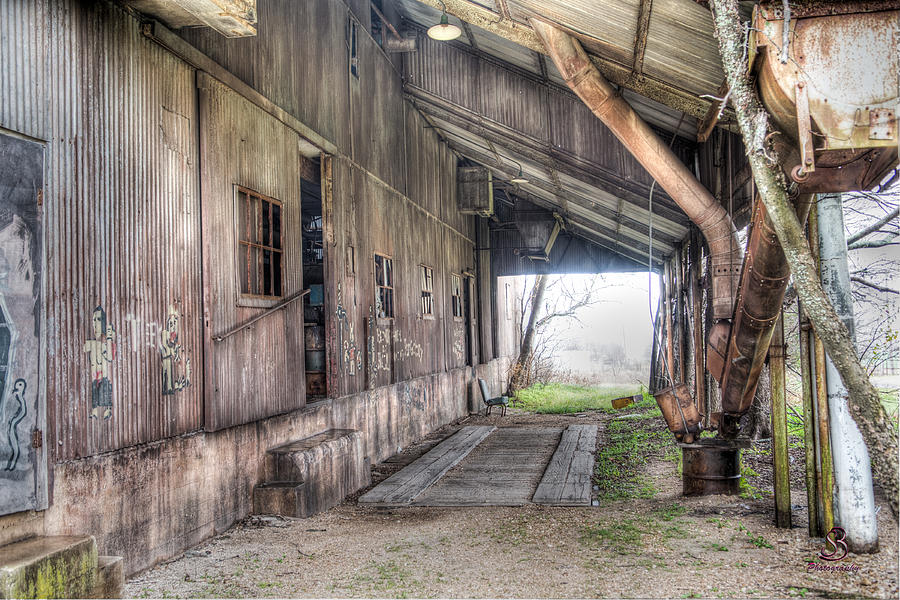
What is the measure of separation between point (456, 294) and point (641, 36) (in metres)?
12.0

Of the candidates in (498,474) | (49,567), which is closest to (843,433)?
(498,474)

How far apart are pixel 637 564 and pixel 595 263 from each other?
1615 cm

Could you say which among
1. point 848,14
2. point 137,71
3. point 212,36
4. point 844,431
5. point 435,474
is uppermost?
point 212,36

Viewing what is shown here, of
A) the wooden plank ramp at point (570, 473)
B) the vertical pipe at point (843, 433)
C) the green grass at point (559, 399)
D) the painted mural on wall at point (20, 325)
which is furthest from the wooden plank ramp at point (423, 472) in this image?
the green grass at point (559, 399)

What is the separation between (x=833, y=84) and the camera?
3.47 m

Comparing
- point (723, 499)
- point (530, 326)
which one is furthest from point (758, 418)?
point (530, 326)

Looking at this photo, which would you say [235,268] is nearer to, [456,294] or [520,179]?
[520,179]

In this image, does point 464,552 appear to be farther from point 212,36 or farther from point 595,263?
point 595,263

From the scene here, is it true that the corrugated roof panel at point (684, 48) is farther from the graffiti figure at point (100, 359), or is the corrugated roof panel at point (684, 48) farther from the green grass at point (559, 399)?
the green grass at point (559, 399)

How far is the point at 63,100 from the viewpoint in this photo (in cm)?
456

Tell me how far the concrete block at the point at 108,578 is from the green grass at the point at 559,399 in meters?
13.2

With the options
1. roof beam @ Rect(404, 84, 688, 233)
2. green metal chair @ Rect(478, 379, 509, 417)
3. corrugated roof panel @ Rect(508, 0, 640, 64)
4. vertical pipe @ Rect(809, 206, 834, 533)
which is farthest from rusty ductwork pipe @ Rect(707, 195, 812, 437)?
green metal chair @ Rect(478, 379, 509, 417)

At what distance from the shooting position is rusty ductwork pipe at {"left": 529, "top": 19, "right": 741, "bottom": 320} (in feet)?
20.0

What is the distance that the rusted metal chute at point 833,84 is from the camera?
337 cm
